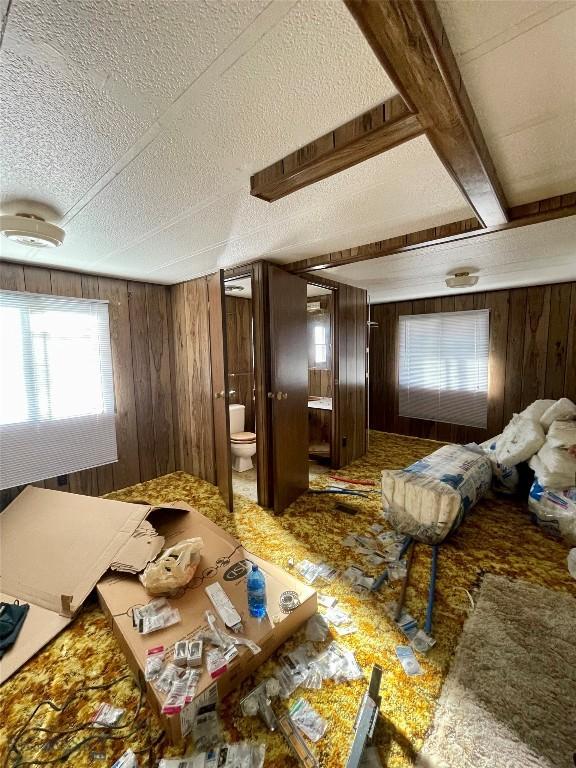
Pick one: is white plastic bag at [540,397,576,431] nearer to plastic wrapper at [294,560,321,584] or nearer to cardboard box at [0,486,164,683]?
plastic wrapper at [294,560,321,584]

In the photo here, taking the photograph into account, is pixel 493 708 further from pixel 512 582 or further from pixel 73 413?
pixel 73 413

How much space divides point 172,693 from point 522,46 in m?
2.17

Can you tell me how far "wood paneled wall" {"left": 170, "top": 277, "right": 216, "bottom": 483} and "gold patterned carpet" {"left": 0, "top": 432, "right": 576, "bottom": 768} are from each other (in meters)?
0.78

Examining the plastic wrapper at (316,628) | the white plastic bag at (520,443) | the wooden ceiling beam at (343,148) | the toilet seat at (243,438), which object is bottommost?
the plastic wrapper at (316,628)

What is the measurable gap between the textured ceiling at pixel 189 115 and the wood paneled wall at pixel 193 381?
135 cm

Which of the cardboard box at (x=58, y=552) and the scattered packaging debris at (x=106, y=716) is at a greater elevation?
the cardboard box at (x=58, y=552)

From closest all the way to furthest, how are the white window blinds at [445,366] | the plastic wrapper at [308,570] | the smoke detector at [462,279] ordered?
the plastic wrapper at [308,570] < the smoke detector at [462,279] < the white window blinds at [445,366]

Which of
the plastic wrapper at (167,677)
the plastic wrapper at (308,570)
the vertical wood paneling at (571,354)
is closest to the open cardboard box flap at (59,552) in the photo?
the plastic wrapper at (167,677)

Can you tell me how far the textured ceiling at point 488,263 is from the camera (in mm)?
2141

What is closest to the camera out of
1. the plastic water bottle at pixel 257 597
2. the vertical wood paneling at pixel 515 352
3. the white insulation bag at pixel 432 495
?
the plastic water bottle at pixel 257 597

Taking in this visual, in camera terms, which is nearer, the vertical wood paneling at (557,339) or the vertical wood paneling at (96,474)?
the vertical wood paneling at (96,474)

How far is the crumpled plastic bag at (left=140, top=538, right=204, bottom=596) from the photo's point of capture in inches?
62.3

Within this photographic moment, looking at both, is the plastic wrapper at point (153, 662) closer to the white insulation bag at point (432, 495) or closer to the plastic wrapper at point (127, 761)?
the plastic wrapper at point (127, 761)

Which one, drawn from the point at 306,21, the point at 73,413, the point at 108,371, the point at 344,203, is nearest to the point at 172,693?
the point at 306,21
